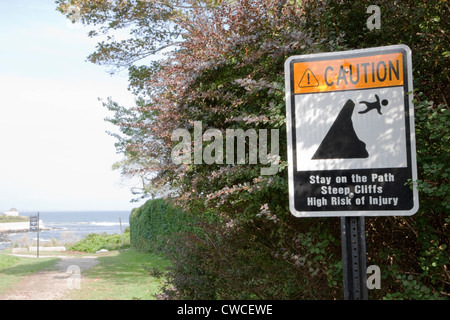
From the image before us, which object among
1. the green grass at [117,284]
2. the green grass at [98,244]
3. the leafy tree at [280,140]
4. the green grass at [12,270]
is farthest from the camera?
the green grass at [98,244]

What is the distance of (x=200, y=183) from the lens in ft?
13.5

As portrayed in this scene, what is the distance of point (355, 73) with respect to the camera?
6.64 ft

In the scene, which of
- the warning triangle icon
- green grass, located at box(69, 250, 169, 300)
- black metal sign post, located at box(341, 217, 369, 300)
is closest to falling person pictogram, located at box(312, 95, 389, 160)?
the warning triangle icon

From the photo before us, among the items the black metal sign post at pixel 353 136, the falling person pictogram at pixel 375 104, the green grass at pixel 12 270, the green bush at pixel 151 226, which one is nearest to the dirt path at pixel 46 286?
the green grass at pixel 12 270

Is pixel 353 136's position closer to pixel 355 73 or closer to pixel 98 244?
pixel 355 73

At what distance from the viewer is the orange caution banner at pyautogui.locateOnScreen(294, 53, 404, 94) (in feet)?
6.61

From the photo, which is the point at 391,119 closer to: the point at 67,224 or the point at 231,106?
the point at 231,106

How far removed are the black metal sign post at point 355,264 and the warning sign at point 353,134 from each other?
0.11m

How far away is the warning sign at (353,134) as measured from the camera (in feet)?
6.53

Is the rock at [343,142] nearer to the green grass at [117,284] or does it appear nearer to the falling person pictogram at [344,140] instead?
the falling person pictogram at [344,140]

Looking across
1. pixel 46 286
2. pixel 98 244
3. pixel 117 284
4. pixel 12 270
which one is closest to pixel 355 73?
pixel 117 284

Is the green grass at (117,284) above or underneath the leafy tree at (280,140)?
underneath

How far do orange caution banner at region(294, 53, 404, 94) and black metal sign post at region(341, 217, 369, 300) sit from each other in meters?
0.68
